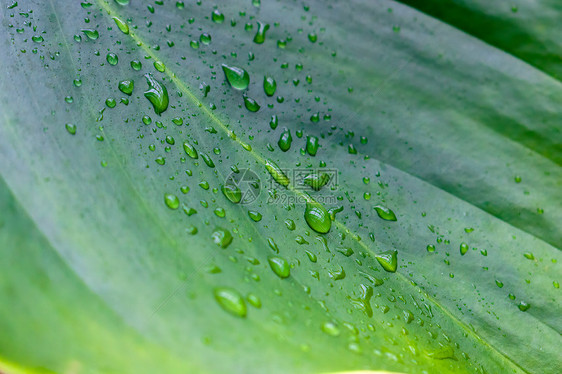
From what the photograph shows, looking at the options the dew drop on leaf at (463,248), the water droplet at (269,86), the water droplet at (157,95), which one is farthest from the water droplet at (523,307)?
the water droplet at (157,95)

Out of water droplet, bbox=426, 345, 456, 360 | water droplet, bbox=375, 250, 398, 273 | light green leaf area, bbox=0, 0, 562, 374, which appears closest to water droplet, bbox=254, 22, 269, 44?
light green leaf area, bbox=0, 0, 562, 374

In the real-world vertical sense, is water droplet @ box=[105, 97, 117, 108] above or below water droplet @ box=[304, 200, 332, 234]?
below

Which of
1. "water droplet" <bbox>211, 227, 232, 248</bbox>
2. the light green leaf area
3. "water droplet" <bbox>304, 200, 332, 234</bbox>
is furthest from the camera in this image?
"water droplet" <bbox>304, 200, 332, 234</bbox>

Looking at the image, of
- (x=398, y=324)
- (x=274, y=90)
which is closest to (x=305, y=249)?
(x=398, y=324)

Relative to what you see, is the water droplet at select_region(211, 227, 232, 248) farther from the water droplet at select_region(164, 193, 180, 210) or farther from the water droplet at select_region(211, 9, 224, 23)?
the water droplet at select_region(211, 9, 224, 23)

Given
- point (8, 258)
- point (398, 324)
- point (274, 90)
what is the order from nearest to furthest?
point (8, 258) < point (398, 324) < point (274, 90)

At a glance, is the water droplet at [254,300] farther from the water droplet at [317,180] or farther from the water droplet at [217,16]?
the water droplet at [217,16]

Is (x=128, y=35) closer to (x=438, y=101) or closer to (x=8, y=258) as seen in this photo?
(x=8, y=258)
